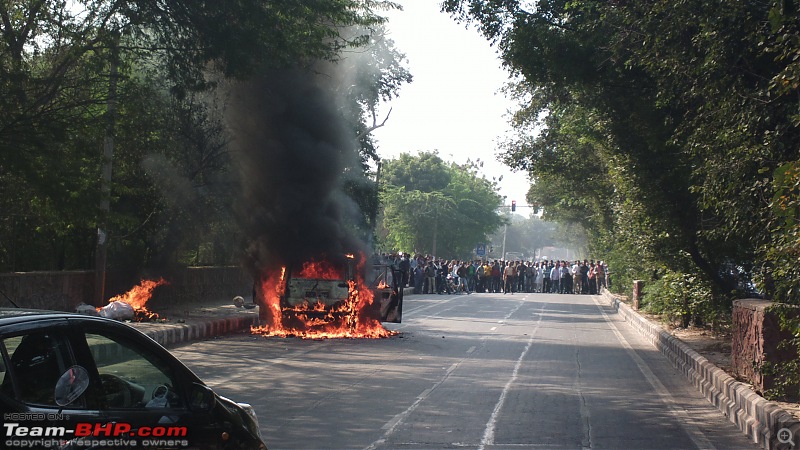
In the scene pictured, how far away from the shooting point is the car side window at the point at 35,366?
350 centimetres

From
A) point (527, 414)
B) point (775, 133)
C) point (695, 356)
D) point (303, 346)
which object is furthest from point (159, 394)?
point (303, 346)

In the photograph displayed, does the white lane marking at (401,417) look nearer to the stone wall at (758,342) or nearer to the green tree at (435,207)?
the stone wall at (758,342)

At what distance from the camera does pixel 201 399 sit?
442 centimetres

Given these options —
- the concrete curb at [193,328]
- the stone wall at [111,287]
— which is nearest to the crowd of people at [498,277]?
the stone wall at [111,287]

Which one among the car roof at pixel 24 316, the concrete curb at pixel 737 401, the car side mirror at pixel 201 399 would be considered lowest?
the concrete curb at pixel 737 401

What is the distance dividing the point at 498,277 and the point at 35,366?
45.2 meters

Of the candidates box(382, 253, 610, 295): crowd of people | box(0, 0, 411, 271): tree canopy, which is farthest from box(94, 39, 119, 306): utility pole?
box(382, 253, 610, 295): crowd of people

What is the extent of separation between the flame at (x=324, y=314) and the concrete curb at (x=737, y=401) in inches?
250

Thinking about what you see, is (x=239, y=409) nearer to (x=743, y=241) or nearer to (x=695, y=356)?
(x=695, y=356)

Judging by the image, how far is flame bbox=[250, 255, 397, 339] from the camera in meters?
A: 18.1

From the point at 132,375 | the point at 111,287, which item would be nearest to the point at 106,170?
the point at 111,287

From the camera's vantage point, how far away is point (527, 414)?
9.47 metres

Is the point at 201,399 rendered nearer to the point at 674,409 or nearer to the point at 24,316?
the point at 24,316

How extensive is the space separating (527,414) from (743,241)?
688 centimetres
